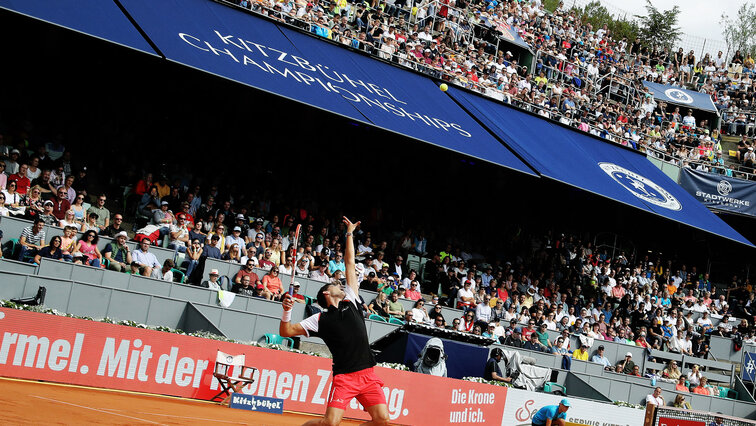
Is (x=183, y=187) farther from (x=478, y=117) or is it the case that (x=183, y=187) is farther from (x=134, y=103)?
A: (x=478, y=117)

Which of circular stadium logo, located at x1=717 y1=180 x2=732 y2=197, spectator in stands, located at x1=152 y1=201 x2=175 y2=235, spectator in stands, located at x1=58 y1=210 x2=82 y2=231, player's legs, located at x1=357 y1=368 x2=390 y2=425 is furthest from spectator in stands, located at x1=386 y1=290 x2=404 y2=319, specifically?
circular stadium logo, located at x1=717 y1=180 x2=732 y2=197

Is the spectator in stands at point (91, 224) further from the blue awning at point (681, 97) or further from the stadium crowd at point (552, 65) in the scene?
the blue awning at point (681, 97)

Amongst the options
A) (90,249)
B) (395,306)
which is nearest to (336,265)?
(395,306)

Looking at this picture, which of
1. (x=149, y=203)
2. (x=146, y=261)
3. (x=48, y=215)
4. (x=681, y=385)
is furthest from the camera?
(x=681, y=385)

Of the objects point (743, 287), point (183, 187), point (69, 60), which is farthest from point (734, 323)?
point (69, 60)

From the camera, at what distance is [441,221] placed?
2692cm

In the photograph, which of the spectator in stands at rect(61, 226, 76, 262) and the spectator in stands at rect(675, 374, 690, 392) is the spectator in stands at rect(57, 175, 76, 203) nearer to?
the spectator in stands at rect(61, 226, 76, 262)

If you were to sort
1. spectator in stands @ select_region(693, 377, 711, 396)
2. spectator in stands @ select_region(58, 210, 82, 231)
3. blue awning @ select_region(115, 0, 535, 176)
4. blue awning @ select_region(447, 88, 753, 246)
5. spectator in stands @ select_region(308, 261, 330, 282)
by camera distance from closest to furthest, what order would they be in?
spectator in stands @ select_region(58, 210, 82, 231) → blue awning @ select_region(115, 0, 535, 176) → spectator in stands @ select_region(308, 261, 330, 282) → spectator in stands @ select_region(693, 377, 711, 396) → blue awning @ select_region(447, 88, 753, 246)

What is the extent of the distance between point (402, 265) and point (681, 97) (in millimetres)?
22723

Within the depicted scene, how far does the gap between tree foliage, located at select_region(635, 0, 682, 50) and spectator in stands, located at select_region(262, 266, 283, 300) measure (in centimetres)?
5325

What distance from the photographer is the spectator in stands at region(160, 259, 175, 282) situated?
1611 cm

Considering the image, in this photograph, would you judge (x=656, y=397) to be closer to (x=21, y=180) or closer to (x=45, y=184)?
(x=45, y=184)

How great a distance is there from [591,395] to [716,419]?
9985 mm

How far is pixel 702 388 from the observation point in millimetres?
23875
